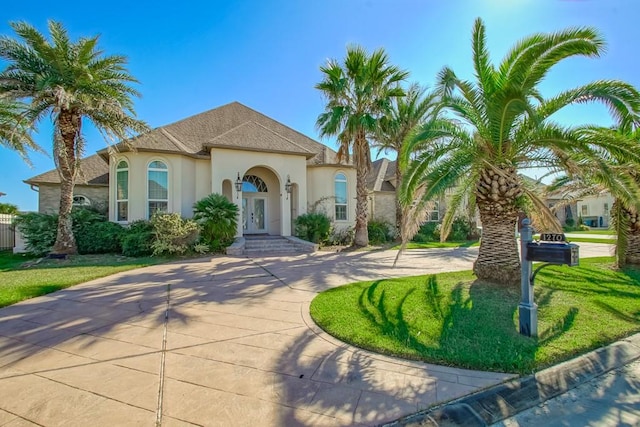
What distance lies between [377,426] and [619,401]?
8.64ft

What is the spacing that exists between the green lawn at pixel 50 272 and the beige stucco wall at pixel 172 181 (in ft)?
11.1

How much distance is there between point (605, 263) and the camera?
10531mm

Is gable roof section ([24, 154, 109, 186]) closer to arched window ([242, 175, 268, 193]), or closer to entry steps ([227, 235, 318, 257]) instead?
arched window ([242, 175, 268, 193])

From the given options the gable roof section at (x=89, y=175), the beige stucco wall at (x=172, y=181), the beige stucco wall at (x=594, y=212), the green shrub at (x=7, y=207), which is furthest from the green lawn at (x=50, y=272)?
the beige stucco wall at (x=594, y=212)

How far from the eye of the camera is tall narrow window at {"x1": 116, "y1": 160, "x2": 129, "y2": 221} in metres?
16.1

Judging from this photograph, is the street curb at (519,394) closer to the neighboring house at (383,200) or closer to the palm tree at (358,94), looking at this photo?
the palm tree at (358,94)

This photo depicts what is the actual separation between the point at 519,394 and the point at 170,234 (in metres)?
13.7

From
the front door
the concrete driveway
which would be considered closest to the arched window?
the front door

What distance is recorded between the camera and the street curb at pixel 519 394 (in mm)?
2699

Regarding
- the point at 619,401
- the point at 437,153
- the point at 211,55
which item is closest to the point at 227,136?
the point at 211,55

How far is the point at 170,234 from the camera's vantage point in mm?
13484

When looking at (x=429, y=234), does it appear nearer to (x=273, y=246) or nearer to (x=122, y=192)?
(x=273, y=246)

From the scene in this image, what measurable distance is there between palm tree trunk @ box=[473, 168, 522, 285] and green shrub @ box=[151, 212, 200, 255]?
474 inches

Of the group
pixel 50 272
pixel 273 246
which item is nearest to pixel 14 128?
pixel 50 272
